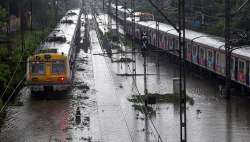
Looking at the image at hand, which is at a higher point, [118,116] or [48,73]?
[48,73]

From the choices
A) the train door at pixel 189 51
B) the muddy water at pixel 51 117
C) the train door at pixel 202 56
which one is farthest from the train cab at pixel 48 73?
the train door at pixel 189 51

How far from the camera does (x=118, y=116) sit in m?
23.9

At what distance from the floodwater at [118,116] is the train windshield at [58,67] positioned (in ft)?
4.21

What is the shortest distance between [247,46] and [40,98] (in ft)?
34.9

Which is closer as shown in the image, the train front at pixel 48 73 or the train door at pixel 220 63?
the train front at pixel 48 73

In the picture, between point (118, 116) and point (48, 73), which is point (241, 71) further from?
point (48, 73)

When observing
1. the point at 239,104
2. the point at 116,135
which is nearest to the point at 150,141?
the point at 116,135

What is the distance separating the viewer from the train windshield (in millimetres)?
28734

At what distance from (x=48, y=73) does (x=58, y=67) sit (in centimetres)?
57

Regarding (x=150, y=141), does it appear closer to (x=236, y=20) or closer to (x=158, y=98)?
(x=158, y=98)

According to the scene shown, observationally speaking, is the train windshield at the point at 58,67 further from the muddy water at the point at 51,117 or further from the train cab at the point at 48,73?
the muddy water at the point at 51,117

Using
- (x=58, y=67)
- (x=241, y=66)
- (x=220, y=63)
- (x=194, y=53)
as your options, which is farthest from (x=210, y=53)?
(x=58, y=67)

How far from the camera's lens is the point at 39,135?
67.9 ft

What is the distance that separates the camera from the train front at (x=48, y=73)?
93.3ft
